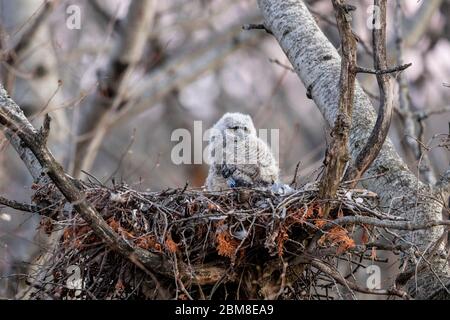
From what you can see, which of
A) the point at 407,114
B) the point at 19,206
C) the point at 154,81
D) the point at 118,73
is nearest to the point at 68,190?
the point at 19,206

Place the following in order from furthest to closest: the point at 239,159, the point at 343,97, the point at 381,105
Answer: the point at 239,159 < the point at 381,105 < the point at 343,97

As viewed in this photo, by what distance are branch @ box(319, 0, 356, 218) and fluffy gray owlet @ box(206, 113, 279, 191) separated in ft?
5.12

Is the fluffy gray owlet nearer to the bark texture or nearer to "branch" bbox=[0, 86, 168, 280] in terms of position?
the bark texture

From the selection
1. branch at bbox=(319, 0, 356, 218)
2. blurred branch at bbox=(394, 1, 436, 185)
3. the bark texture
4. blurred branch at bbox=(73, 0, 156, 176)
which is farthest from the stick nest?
blurred branch at bbox=(73, 0, 156, 176)

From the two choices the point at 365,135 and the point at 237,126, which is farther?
the point at 237,126

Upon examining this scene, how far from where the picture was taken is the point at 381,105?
4.12 metres

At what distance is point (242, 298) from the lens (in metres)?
4.28

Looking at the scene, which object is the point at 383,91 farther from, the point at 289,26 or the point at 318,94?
the point at 289,26

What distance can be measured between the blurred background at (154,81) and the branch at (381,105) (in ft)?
2.14

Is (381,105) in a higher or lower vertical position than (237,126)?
lower

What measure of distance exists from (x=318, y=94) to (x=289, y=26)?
2.08 feet

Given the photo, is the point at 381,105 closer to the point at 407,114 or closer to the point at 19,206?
the point at 19,206

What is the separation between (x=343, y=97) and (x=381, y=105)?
470 millimetres

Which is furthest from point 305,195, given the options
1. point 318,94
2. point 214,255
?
point 318,94
